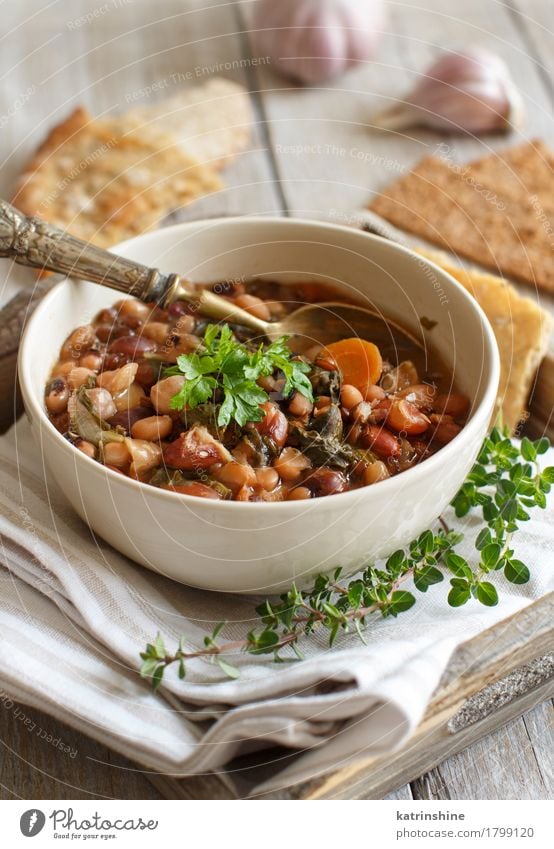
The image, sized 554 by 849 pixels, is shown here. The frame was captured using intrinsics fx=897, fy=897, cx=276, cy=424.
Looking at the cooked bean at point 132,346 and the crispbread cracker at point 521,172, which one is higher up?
the crispbread cracker at point 521,172

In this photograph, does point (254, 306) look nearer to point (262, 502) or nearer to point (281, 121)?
point (262, 502)

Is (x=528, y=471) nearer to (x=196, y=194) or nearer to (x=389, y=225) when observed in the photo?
(x=389, y=225)

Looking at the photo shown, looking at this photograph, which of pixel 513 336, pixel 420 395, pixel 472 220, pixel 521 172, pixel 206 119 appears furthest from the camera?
pixel 206 119

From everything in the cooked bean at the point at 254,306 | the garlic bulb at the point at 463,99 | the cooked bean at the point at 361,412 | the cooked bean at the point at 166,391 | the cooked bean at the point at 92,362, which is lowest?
the cooked bean at the point at 361,412

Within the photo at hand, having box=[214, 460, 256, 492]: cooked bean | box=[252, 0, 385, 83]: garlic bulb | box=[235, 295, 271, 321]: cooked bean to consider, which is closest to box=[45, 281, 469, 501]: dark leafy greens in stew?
box=[214, 460, 256, 492]: cooked bean

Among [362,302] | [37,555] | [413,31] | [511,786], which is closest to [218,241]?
[362,302]

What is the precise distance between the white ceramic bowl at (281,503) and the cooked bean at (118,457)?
67 mm

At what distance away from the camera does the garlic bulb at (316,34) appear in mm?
3133

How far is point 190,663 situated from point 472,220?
1.69 m

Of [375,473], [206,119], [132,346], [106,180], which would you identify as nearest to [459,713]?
[375,473]

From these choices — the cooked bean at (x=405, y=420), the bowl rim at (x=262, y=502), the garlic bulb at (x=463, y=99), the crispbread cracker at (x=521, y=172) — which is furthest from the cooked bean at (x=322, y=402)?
the garlic bulb at (x=463, y=99)

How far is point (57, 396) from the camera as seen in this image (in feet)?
5.13

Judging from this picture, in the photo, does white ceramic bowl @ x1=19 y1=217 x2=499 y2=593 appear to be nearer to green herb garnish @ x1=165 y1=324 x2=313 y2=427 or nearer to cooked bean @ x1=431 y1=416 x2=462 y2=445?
cooked bean @ x1=431 y1=416 x2=462 y2=445

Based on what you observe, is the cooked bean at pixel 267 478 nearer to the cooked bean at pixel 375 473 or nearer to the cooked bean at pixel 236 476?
the cooked bean at pixel 236 476
